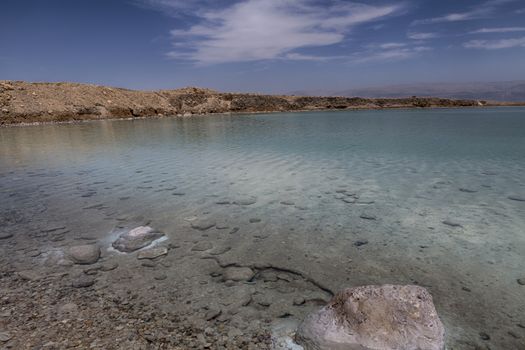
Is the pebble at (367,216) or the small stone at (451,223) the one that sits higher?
the pebble at (367,216)

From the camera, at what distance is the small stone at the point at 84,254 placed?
18.8 feet

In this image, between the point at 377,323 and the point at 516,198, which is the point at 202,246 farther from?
the point at 516,198

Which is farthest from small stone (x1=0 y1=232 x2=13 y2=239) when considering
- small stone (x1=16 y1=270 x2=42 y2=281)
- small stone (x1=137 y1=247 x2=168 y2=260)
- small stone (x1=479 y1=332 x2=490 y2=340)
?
small stone (x1=479 y1=332 x2=490 y2=340)

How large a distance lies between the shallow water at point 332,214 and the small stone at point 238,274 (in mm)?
386

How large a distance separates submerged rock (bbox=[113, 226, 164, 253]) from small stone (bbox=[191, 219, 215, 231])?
739 mm

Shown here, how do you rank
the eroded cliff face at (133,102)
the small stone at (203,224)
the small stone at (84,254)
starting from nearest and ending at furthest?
the small stone at (84,254) < the small stone at (203,224) < the eroded cliff face at (133,102)

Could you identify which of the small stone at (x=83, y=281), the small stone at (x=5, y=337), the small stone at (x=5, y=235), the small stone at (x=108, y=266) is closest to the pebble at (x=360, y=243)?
the small stone at (x=108, y=266)

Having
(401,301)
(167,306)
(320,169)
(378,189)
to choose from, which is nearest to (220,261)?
(167,306)

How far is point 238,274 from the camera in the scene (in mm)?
5273

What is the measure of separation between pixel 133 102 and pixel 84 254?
61.2m

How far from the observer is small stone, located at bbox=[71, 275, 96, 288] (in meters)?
4.94

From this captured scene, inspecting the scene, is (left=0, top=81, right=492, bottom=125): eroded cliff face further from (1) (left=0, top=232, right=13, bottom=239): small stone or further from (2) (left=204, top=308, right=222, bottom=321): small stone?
(2) (left=204, top=308, right=222, bottom=321): small stone

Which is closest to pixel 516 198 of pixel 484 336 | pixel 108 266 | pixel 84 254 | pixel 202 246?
pixel 484 336

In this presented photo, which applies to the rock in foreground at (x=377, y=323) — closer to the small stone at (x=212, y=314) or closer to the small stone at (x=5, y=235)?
the small stone at (x=212, y=314)
